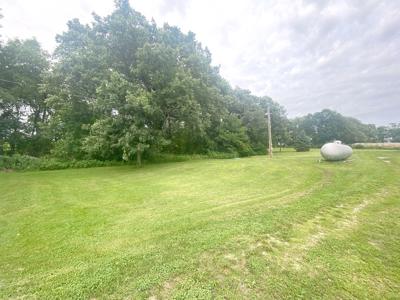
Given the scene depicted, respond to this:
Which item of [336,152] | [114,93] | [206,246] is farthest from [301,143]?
[206,246]

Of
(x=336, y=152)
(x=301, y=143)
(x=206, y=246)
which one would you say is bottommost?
(x=206, y=246)

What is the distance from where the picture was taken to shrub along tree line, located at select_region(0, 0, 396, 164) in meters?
14.5

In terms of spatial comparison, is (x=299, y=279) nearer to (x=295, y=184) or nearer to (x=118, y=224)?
(x=118, y=224)

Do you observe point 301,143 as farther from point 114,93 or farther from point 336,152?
point 114,93

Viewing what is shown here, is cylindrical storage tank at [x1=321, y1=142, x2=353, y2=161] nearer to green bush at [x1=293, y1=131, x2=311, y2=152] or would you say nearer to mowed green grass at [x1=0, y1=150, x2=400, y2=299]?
mowed green grass at [x1=0, y1=150, x2=400, y2=299]

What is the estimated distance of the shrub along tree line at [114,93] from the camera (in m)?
14.5

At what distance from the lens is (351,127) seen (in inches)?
2438

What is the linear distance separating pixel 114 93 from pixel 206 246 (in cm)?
1321

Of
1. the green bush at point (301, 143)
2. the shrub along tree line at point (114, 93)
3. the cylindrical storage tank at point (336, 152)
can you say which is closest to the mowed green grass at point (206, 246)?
the cylindrical storage tank at point (336, 152)

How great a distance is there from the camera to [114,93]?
1416 cm

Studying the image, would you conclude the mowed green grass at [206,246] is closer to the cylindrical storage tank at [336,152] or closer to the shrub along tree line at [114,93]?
the cylindrical storage tank at [336,152]

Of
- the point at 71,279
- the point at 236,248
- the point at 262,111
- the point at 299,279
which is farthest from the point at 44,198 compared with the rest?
the point at 262,111

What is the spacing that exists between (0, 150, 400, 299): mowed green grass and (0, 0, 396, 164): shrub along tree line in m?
8.92

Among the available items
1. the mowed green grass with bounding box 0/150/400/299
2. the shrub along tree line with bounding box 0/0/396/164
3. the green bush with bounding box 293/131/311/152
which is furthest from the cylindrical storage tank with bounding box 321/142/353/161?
the green bush with bounding box 293/131/311/152
